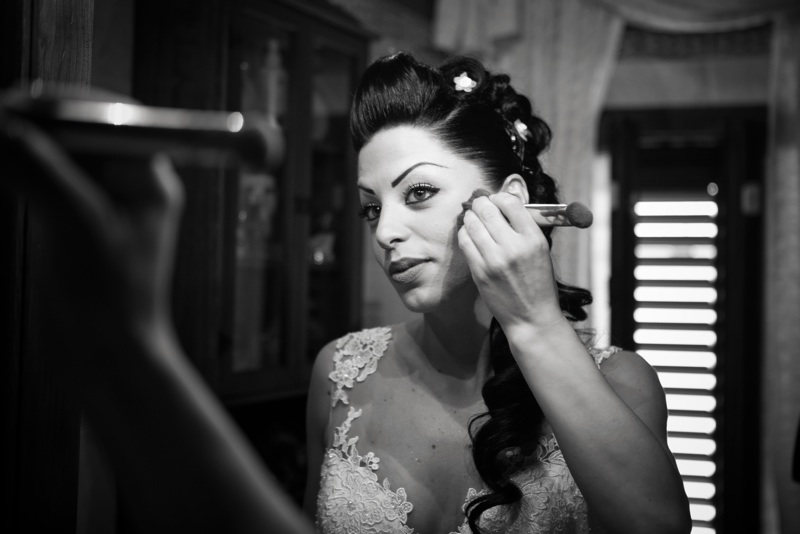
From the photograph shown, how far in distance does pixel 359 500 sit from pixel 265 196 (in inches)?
49.3

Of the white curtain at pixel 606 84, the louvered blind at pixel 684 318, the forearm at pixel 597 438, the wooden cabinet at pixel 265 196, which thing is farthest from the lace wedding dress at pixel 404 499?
the louvered blind at pixel 684 318

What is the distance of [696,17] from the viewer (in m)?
2.96

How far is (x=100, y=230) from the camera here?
1.20ft

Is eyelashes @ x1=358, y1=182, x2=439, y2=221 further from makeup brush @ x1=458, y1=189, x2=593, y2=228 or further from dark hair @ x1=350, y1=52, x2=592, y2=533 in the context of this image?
makeup brush @ x1=458, y1=189, x2=593, y2=228

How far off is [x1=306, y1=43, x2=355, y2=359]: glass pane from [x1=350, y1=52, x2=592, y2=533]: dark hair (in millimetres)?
1113

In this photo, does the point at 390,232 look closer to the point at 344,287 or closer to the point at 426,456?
the point at 426,456

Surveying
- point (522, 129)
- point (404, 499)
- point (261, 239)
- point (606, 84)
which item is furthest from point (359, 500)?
point (606, 84)

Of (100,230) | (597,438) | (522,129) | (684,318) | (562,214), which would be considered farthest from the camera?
(684,318)

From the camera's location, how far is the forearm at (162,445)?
0.38m

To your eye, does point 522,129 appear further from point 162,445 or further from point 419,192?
point 162,445

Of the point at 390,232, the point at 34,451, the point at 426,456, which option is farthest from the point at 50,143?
the point at 426,456

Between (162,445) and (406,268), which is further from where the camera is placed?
(406,268)

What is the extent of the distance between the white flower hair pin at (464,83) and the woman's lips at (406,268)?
1.28 feet

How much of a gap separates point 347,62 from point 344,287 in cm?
85
